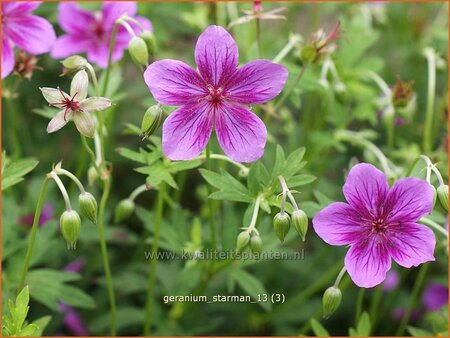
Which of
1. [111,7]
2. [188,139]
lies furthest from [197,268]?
[111,7]

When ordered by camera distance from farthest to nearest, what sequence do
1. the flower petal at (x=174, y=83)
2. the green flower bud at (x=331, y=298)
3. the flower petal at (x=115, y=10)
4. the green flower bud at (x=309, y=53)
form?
the flower petal at (x=115, y=10) → the green flower bud at (x=309, y=53) → the green flower bud at (x=331, y=298) → the flower petal at (x=174, y=83)

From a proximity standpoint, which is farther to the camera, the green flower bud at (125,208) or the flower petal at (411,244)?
the green flower bud at (125,208)

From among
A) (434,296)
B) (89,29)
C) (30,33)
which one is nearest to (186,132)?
(30,33)

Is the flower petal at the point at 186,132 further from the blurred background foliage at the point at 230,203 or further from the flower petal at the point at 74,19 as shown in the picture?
the flower petal at the point at 74,19

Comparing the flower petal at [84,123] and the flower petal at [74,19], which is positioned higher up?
the flower petal at [84,123]

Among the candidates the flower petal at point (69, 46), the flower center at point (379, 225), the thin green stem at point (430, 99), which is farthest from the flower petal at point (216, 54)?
the thin green stem at point (430, 99)

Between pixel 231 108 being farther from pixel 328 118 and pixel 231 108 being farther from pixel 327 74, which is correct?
pixel 328 118
